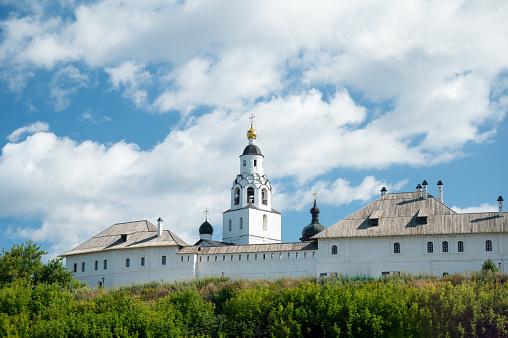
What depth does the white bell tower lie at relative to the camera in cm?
6028

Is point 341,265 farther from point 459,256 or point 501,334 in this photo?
point 501,334

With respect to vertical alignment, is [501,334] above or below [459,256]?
below

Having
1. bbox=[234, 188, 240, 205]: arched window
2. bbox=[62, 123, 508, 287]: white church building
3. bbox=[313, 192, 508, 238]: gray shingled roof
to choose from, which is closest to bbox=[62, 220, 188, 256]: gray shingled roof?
bbox=[62, 123, 508, 287]: white church building

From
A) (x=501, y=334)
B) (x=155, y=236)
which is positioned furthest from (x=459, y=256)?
(x=155, y=236)

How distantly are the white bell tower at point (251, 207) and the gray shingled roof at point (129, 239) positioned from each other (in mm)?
8011

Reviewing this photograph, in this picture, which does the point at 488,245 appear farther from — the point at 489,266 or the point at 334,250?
the point at 334,250

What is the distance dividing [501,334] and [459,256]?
48.2 ft

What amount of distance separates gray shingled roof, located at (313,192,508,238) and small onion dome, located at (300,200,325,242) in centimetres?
1130

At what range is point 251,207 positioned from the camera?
198 feet

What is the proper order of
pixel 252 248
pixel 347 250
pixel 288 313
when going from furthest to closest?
pixel 252 248, pixel 347 250, pixel 288 313

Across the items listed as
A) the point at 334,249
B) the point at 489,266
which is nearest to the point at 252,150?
the point at 334,249

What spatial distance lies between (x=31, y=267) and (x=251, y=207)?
725 inches

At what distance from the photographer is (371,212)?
4988cm

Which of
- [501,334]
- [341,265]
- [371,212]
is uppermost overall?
[371,212]
